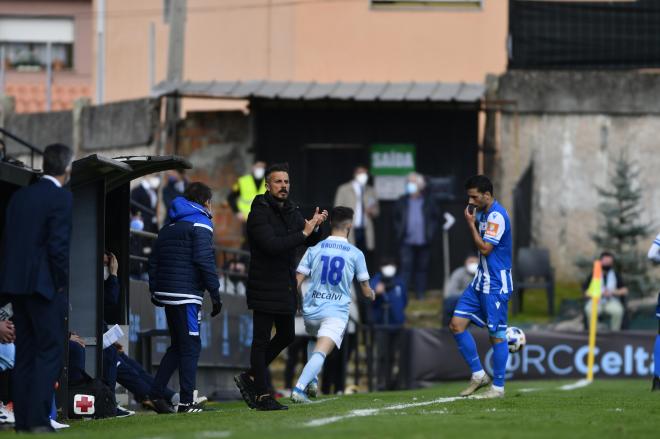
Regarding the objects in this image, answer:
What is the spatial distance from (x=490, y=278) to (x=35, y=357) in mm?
5000

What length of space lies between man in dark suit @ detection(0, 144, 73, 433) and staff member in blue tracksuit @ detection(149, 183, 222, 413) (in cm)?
293

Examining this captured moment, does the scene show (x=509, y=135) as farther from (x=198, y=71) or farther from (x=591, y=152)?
(x=198, y=71)

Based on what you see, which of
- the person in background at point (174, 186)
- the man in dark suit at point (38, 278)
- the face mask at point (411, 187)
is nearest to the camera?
the man in dark suit at point (38, 278)

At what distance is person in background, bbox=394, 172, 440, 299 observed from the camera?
2994 cm

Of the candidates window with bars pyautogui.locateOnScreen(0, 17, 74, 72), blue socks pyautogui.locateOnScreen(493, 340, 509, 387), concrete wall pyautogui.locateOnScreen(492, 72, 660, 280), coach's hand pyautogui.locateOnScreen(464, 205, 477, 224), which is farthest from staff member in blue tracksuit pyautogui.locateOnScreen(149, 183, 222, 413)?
window with bars pyautogui.locateOnScreen(0, 17, 74, 72)

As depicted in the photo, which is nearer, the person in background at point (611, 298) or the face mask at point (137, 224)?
the face mask at point (137, 224)

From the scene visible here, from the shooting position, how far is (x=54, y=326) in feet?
41.5

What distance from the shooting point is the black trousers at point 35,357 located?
12.5 meters

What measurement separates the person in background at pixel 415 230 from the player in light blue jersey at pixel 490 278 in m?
13.6

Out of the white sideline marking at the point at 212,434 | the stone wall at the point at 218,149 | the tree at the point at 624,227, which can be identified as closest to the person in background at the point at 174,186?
the stone wall at the point at 218,149

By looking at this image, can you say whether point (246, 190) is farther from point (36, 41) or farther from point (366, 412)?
point (36, 41)

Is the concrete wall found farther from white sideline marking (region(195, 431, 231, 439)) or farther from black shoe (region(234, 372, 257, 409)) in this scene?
white sideline marking (region(195, 431, 231, 439))

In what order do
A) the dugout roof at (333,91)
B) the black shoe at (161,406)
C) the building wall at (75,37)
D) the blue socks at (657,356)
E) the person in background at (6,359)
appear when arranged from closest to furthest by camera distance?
the person in background at (6,359) < the black shoe at (161,406) < the blue socks at (657,356) < the dugout roof at (333,91) < the building wall at (75,37)

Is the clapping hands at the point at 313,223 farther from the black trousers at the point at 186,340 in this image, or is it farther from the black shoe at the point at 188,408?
the black shoe at the point at 188,408
